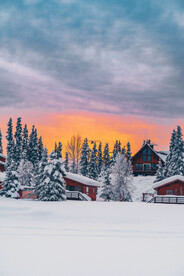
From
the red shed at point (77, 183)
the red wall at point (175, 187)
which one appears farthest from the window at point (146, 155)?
the red shed at point (77, 183)

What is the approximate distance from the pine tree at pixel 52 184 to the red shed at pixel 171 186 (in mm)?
19045

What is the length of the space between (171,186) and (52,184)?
74.1 ft

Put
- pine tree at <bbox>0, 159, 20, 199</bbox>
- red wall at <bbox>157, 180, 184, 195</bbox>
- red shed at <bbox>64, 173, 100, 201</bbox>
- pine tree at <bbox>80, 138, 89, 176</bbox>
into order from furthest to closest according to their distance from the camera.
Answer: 1. pine tree at <bbox>80, 138, 89, 176</bbox>
2. red wall at <bbox>157, 180, 184, 195</bbox>
3. red shed at <bbox>64, 173, 100, 201</bbox>
4. pine tree at <bbox>0, 159, 20, 199</bbox>

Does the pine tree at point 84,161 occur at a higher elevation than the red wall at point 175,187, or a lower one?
higher

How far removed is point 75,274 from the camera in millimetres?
7754

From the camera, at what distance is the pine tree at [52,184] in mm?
37625

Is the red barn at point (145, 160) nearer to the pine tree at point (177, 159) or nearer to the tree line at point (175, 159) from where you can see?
the tree line at point (175, 159)

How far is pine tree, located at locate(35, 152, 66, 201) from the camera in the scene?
123ft

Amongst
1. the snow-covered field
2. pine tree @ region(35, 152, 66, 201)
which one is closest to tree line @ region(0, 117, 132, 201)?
pine tree @ region(35, 152, 66, 201)

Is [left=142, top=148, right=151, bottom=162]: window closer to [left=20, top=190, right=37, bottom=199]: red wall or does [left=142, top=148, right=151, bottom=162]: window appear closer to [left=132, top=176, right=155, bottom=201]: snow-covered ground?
[left=132, top=176, right=155, bottom=201]: snow-covered ground

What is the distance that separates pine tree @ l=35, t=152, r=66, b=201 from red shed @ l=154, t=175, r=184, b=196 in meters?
19.0

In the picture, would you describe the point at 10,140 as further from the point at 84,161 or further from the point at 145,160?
the point at 145,160

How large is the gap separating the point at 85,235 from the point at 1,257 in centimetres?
491

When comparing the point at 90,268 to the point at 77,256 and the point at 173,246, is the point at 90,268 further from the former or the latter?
the point at 173,246
